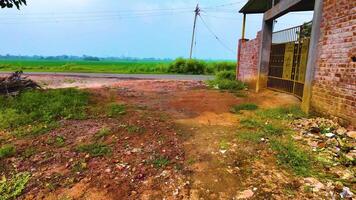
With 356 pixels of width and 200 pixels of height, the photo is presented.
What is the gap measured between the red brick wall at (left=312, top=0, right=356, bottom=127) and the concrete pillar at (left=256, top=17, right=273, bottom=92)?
145 inches

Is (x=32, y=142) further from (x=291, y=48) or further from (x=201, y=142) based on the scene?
(x=291, y=48)

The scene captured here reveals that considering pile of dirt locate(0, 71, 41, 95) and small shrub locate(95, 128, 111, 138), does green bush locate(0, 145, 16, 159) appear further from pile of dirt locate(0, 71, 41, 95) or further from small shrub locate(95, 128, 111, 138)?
pile of dirt locate(0, 71, 41, 95)

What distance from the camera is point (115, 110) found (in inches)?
233

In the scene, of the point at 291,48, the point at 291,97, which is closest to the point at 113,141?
the point at 291,97

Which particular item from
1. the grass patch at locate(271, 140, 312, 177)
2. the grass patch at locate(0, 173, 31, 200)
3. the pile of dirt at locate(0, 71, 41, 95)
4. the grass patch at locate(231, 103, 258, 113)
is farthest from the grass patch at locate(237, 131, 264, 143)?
the pile of dirt at locate(0, 71, 41, 95)

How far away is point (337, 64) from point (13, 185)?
525cm

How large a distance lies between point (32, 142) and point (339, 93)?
17.3ft

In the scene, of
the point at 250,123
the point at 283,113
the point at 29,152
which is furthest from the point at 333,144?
the point at 29,152

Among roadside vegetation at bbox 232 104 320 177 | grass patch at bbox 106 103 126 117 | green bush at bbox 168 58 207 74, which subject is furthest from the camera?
green bush at bbox 168 58 207 74

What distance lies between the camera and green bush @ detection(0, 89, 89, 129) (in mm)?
5316

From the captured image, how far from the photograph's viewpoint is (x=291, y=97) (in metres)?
7.05

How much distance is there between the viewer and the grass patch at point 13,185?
111 inches

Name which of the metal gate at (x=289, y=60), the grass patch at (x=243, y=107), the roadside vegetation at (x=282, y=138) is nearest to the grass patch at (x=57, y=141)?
the roadside vegetation at (x=282, y=138)

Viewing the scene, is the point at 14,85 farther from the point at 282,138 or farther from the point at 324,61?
the point at 324,61
